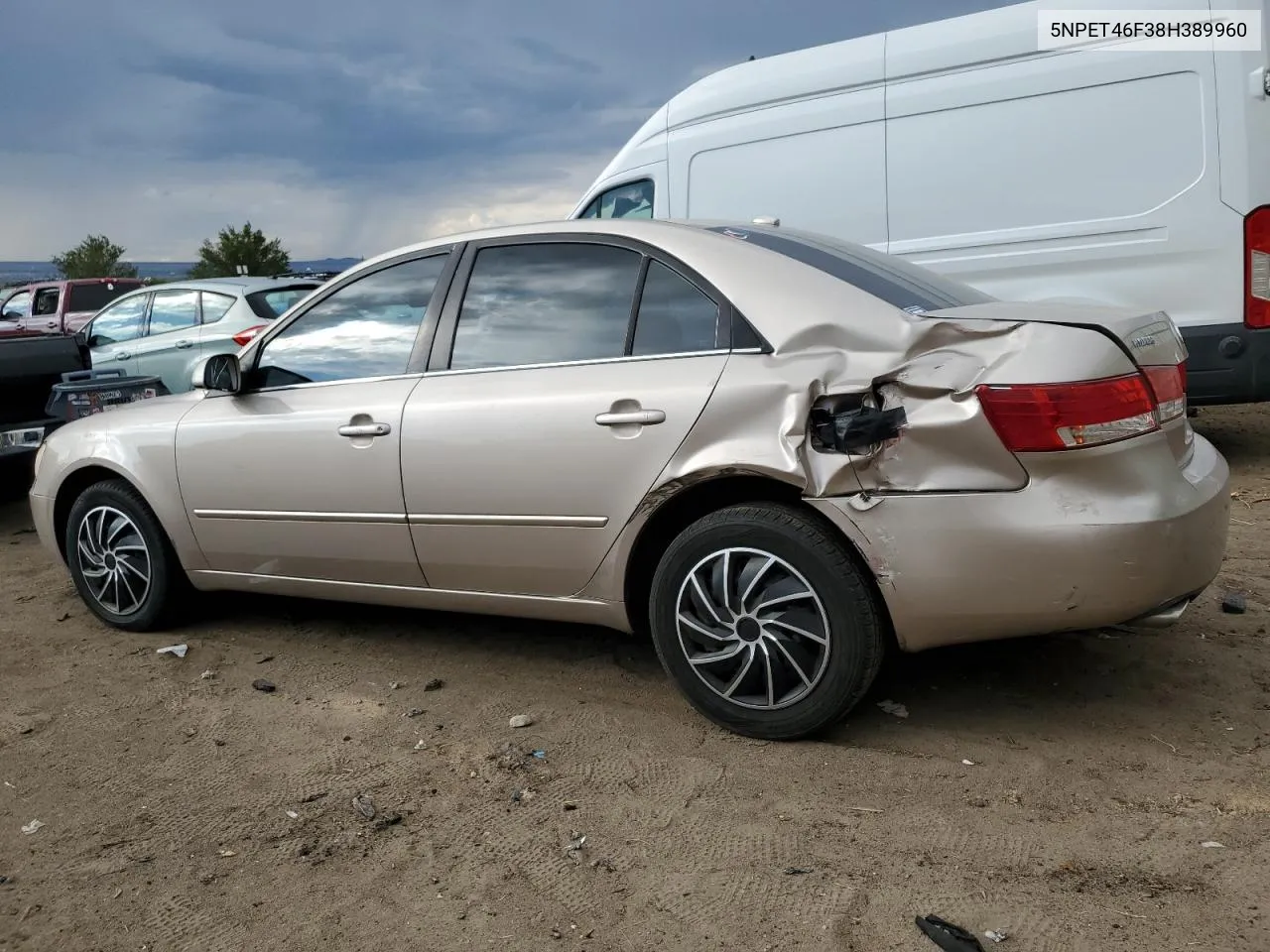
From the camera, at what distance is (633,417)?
3.24 metres

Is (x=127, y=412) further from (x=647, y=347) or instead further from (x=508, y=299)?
(x=647, y=347)

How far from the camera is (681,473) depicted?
3.15m

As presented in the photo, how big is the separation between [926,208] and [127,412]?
481 centimetres

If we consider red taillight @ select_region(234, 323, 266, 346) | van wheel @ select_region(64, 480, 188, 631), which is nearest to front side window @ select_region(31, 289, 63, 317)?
red taillight @ select_region(234, 323, 266, 346)

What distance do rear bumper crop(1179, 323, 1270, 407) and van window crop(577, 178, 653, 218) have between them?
385cm

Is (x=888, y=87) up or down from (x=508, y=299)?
up

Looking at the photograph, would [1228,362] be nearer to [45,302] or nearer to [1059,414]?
[1059,414]

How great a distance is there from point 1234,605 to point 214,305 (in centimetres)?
870

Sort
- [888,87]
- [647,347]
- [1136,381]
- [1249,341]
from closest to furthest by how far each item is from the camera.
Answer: [1136,381] < [647,347] < [1249,341] < [888,87]

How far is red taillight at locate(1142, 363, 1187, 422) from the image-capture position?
290 centimetres

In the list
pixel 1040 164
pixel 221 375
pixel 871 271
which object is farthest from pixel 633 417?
pixel 1040 164

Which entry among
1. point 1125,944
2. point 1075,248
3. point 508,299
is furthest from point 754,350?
point 1075,248

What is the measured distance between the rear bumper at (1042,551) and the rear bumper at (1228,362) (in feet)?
12.1

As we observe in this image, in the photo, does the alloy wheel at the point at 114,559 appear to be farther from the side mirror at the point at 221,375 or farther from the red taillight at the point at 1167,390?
the red taillight at the point at 1167,390
